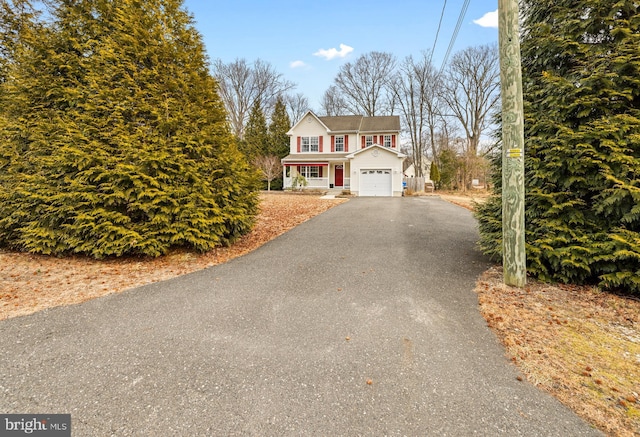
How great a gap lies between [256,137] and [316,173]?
6181mm

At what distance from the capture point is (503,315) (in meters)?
3.55

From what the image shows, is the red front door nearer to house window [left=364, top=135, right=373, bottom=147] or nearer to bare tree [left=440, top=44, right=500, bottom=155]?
house window [left=364, top=135, right=373, bottom=147]

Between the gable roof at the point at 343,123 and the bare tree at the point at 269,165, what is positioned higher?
the gable roof at the point at 343,123

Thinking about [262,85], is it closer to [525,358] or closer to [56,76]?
[56,76]

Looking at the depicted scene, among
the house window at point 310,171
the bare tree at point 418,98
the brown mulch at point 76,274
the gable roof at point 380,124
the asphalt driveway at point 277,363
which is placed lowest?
the asphalt driveway at point 277,363

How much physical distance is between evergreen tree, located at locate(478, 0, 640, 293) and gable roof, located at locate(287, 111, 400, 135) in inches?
781

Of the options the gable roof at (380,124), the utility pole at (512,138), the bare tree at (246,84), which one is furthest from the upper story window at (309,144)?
the utility pole at (512,138)

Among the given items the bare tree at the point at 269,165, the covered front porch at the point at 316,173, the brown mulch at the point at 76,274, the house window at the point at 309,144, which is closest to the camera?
the brown mulch at the point at 76,274

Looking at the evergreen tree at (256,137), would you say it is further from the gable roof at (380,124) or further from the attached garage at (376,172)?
the gable roof at (380,124)

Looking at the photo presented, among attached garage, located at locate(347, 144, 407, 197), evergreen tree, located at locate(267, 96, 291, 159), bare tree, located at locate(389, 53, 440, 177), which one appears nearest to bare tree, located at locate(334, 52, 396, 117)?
bare tree, located at locate(389, 53, 440, 177)

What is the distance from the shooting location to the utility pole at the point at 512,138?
421 cm

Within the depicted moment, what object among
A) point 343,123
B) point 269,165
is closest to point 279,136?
point 269,165

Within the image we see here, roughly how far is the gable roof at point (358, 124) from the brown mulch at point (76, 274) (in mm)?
18826

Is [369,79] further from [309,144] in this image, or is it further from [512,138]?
[512,138]
